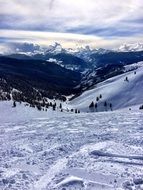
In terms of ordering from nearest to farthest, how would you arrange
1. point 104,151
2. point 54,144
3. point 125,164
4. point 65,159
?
point 125,164 → point 65,159 → point 104,151 → point 54,144

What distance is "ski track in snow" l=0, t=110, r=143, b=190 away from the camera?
24.3 meters

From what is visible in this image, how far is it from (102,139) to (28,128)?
15086 millimetres

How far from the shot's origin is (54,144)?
37125mm

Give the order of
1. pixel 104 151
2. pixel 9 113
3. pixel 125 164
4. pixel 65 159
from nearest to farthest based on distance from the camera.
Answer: pixel 125 164 → pixel 65 159 → pixel 104 151 → pixel 9 113

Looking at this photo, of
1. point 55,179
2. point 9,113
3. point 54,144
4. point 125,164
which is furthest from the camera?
point 9,113

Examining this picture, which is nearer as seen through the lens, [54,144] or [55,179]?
[55,179]

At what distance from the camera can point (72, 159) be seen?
100.0 feet

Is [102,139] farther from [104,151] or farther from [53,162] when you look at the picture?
[53,162]

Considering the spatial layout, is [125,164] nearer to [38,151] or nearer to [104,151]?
[104,151]

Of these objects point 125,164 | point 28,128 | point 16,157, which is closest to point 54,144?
point 16,157

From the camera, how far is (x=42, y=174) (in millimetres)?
26578

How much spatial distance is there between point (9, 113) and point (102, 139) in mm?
53055

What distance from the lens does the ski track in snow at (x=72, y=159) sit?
24.3 m

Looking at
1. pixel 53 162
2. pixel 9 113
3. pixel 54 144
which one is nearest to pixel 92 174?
pixel 53 162
